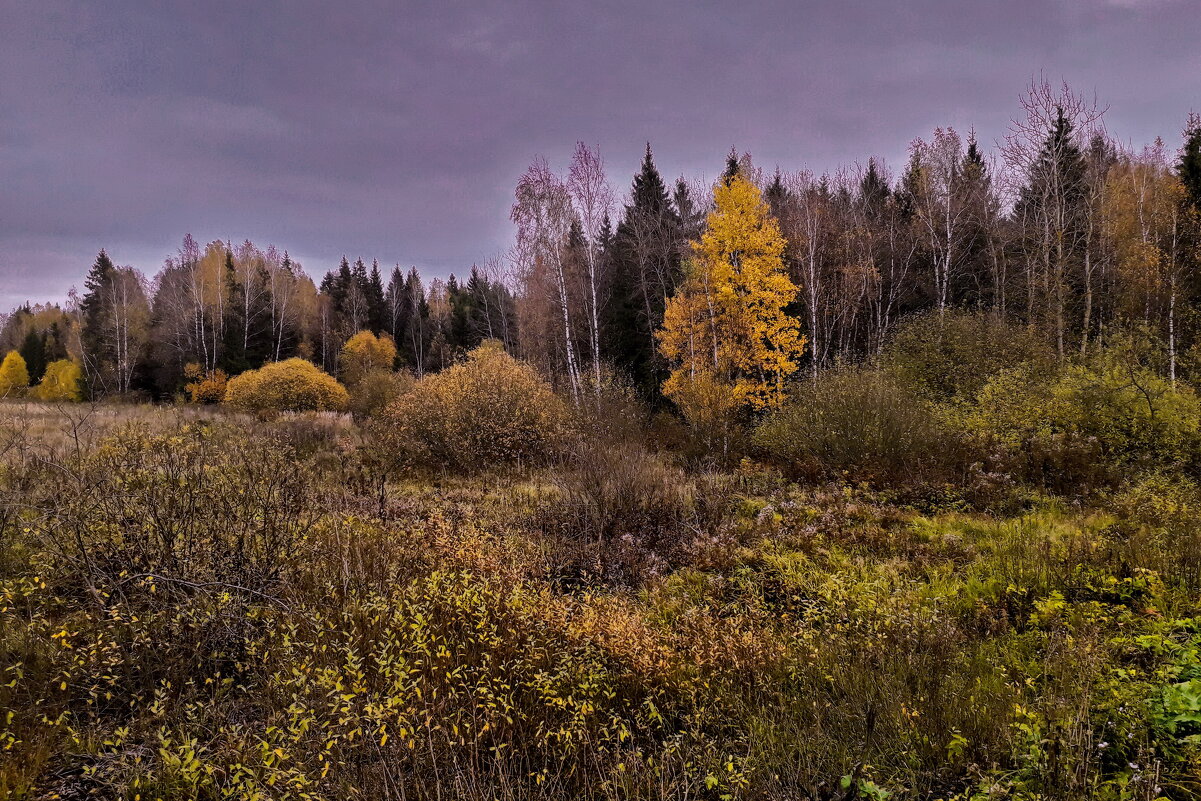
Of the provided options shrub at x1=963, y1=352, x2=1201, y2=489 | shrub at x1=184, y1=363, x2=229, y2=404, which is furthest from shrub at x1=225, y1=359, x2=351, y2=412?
shrub at x1=963, y1=352, x2=1201, y2=489

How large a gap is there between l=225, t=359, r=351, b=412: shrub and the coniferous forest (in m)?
5.25

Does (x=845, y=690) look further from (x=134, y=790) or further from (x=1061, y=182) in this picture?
(x=1061, y=182)

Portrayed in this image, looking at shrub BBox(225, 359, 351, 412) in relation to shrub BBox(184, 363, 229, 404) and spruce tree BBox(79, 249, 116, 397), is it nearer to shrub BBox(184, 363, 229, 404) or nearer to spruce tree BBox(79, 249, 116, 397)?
shrub BBox(184, 363, 229, 404)

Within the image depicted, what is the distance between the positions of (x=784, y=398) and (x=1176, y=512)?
1090 centimetres

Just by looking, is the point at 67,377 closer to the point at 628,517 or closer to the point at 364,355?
the point at 364,355

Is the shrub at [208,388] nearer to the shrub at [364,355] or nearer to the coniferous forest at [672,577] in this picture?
the shrub at [364,355]

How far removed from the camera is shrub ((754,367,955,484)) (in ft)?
33.8

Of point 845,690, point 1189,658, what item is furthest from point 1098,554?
point 845,690

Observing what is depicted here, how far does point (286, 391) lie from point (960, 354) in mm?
26468

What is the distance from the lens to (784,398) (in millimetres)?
17203

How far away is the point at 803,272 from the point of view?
22.4 metres

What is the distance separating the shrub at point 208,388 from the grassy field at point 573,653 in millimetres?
30683

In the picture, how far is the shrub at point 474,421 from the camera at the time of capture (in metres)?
13.4

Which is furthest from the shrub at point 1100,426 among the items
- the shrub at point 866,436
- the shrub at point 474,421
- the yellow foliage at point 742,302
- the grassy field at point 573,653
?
the shrub at point 474,421
